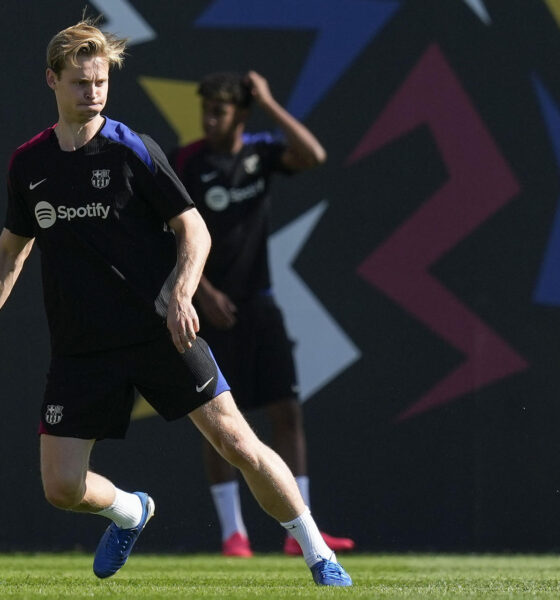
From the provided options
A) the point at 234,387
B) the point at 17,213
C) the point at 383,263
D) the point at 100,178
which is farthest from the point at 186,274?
the point at 383,263

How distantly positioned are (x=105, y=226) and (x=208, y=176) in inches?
104

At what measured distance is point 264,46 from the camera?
25.0 feet

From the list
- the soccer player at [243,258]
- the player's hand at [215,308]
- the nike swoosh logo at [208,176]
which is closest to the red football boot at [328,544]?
the soccer player at [243,258]

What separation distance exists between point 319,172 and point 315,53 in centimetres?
65

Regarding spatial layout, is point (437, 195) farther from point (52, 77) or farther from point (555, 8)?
point (52, 77)

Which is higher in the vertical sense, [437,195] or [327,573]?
[327,573]

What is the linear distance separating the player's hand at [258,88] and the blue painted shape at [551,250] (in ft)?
5.02

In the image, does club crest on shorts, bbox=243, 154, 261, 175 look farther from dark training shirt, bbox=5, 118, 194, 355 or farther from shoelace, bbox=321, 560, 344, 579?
shoelace, bbox=321, 560, 344, 579

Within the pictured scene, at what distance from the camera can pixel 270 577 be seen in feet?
18.7

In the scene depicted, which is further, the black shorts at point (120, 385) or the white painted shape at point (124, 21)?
the white painted shape at point (124, 21)

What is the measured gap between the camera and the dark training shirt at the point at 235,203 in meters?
7.22

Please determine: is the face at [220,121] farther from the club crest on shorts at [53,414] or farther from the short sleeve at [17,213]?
the club crest on shorts at [53,414]

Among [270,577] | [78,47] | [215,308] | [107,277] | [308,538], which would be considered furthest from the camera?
[215,308]

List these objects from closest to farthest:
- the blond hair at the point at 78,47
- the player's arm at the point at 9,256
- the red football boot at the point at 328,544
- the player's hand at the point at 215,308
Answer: the blond hair at the point at 78,47
the player's arm at the point at 9,256
the player's hand at the point at 215,308
the red football boot at the point at 328,544
